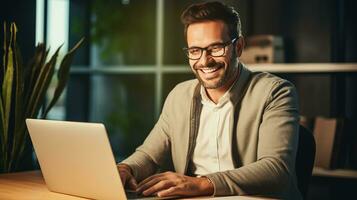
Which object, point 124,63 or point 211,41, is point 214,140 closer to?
point 211,41

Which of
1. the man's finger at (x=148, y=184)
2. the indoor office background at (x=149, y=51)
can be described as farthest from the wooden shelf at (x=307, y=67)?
the man's finger at (x=148, y=184)

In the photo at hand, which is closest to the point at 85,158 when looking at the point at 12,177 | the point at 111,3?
the point at 12,177

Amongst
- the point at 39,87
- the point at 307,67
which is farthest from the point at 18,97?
the point at 307,67

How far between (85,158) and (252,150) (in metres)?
0.75

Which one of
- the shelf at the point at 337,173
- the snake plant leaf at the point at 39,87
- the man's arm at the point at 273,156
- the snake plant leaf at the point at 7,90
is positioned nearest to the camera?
the man's arm at the point at 273,156

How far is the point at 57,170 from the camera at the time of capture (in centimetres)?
163

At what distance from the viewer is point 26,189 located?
68.6 inches

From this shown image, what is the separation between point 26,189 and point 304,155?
940 millimetres

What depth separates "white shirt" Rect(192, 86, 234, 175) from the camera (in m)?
2.09

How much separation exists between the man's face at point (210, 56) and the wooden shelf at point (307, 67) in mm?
1283

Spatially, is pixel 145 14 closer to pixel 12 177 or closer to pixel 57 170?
pixel 12 177

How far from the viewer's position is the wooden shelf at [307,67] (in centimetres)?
316

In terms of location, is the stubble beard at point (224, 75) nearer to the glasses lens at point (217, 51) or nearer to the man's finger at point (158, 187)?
the glasses lens at point (217, 51)

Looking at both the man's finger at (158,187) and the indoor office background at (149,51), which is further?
the indoor office background at (149,51)
